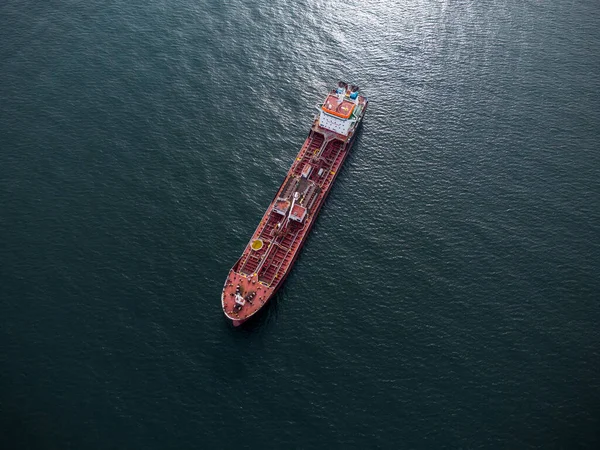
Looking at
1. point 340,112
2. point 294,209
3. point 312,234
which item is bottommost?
point 312,234

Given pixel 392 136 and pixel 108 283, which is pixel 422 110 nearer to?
pixel 392 136

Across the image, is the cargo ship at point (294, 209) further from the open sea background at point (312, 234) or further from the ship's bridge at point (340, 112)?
the open sea background at point (312, 234)

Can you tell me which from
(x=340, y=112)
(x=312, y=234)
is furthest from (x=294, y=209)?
(x=340, y=112)

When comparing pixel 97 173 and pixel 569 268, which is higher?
pixel 569 268

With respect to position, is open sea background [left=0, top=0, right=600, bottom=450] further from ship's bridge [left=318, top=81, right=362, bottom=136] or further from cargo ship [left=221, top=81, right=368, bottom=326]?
ship's bridge [left=318, top=81, right=362, bottom=136]

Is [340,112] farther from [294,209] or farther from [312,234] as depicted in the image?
[312,234]

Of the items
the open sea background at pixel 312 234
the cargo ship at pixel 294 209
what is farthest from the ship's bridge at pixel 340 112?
the open sea background at pixel 312 234

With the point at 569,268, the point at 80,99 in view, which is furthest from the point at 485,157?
the point at 80,99
